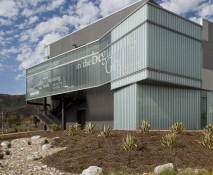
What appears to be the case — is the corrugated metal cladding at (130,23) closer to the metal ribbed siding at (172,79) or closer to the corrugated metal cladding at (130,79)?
the corrugated metal cladding at (130,79)

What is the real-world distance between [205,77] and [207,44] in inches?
127

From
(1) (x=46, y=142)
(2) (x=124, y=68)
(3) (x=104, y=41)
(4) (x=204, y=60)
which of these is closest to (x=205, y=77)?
(4) (x=204, y=60)

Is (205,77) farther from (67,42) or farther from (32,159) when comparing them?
(67,42)

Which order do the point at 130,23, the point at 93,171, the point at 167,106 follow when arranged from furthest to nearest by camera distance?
1. the point at 130,23
2. the point at 167,106
3. the point at 93,171

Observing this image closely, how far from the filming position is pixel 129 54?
63.1 feet

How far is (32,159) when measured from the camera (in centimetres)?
1116

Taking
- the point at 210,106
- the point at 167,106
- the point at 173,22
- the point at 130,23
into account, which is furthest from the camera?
the point at 210,106

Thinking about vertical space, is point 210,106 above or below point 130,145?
above

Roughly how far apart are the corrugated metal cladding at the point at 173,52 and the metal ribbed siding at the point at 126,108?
2.82 metres

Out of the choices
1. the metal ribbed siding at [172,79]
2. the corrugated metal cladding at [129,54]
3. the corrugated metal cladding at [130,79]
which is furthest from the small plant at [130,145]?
the corrugated metal cladding at [129,54]

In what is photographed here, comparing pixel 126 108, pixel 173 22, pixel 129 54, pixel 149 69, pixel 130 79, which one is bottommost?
pixel 126 108

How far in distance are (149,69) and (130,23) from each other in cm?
458

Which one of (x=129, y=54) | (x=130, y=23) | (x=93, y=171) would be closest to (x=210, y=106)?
(x=129, y=54)

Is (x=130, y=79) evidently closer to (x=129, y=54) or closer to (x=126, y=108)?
(x=129, y=54)
